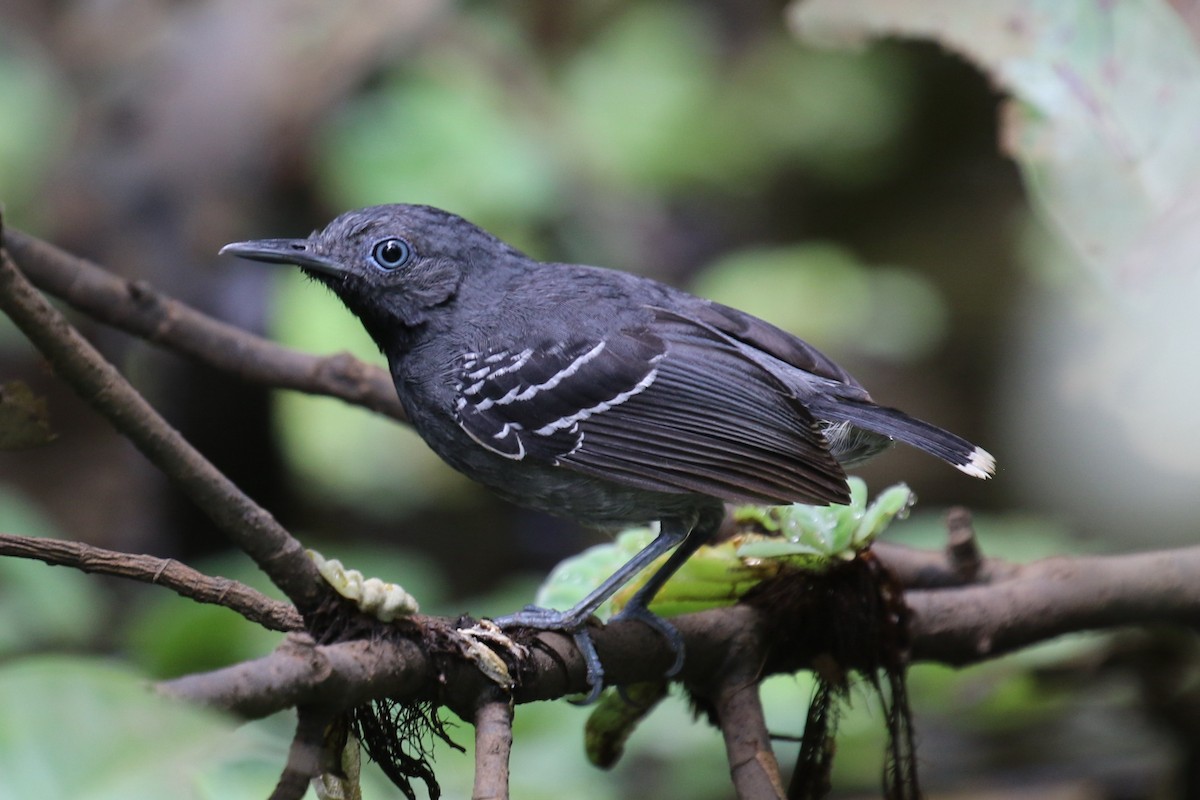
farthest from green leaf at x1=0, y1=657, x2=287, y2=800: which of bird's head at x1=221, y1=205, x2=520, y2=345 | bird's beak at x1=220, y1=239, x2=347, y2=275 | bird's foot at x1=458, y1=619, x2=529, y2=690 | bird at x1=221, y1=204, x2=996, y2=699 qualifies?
bird's head at x1=221, y1=205, x2=520, y2=345

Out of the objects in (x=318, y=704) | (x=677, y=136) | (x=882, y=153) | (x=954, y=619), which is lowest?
(x=318, y=704)

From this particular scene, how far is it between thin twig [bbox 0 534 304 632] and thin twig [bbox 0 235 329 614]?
50 millimetres

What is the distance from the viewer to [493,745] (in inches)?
75.7

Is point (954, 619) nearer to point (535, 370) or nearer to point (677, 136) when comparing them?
point (535, 370)

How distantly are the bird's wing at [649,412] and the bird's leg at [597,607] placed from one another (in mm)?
207

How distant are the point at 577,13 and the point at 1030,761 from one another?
4.65 meters

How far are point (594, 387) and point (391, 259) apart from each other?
2.12ft

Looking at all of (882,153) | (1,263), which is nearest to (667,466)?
(1,263)

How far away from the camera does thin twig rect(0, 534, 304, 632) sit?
1.66m

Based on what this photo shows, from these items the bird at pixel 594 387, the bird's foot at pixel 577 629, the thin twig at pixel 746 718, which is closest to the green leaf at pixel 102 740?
the bird's foot at pixel 577 629

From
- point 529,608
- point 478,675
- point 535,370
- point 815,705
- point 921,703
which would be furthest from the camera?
point 921,703

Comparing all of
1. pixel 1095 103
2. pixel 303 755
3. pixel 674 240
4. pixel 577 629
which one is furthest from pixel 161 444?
pixel 674 240

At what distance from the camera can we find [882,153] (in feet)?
24.0

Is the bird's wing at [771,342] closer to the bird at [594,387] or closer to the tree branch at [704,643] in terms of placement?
the bird at [594,387]
